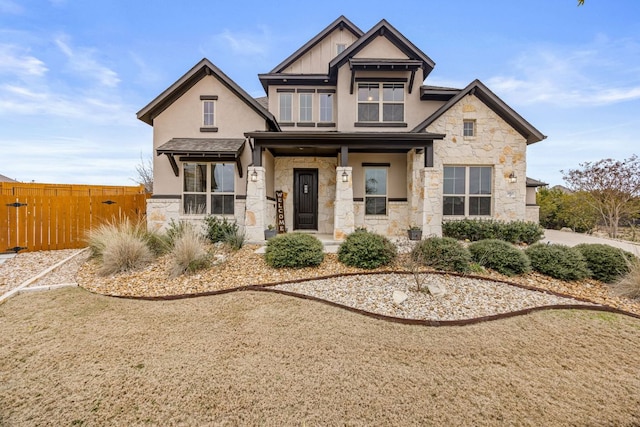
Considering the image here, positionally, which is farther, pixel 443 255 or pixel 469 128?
pixel 469 128

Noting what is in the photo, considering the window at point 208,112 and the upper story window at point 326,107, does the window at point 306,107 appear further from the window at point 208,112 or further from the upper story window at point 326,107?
the window at point 208,112

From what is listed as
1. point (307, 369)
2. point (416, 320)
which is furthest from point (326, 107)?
point (307, 369)

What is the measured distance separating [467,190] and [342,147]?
5362 mm

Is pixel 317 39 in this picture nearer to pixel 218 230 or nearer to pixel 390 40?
pixel 390 40

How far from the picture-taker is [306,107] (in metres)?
13.0

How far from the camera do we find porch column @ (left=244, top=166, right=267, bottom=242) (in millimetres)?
9406

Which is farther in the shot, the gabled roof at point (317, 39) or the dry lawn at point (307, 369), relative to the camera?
the gabled roof at point (317, 39)

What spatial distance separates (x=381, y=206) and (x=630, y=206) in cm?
1385

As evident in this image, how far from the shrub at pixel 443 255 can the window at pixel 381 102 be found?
721cm

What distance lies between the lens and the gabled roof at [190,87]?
10.6 m

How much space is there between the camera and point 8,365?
311cm

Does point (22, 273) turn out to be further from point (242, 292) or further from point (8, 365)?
point (242, 292)

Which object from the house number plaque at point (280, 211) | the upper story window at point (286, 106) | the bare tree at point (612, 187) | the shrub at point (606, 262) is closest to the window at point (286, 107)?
the upper story window at point (286, 106)

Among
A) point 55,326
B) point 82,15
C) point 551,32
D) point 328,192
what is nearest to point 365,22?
point 551,32
